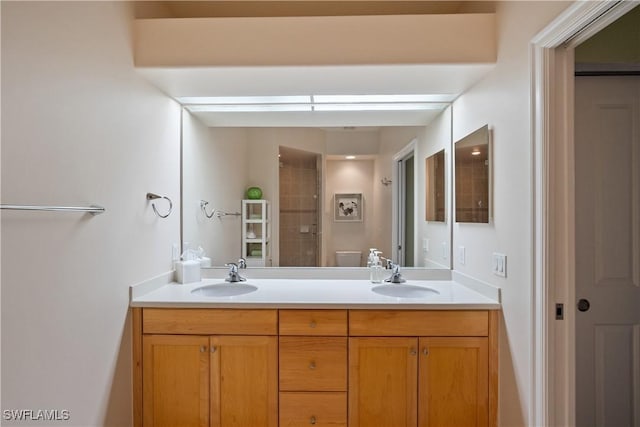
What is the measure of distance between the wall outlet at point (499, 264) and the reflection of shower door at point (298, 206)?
3.74 ft

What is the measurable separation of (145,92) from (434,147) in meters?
1.87

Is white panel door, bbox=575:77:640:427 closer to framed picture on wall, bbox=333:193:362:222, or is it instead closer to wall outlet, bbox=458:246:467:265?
wall outlet, bbox=458:246:467:265

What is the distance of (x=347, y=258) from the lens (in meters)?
2.33

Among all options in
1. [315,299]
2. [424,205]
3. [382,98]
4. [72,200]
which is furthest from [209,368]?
[382,98]

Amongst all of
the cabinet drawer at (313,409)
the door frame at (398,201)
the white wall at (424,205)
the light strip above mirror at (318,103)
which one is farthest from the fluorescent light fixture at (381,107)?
the cabinet drawer at (313,409)

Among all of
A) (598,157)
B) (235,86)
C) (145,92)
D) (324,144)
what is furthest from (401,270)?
(145,92)

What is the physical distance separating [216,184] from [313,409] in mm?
1602

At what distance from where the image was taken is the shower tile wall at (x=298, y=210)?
236 centimetres

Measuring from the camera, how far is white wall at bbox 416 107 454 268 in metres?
2.23

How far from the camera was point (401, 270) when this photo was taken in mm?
2283

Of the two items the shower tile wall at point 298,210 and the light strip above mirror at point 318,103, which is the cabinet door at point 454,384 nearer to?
the shower tile wall at point 298,210

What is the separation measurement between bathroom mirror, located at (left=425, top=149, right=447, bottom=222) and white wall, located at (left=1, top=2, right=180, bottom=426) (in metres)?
1.82

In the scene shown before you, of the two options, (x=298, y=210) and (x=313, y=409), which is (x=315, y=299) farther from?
(x=298, y=210)

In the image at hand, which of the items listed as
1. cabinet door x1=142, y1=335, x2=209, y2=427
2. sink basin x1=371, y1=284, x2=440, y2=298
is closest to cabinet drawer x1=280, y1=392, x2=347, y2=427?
cabinet door x1=142, y1=335, x2=209, y2=427
